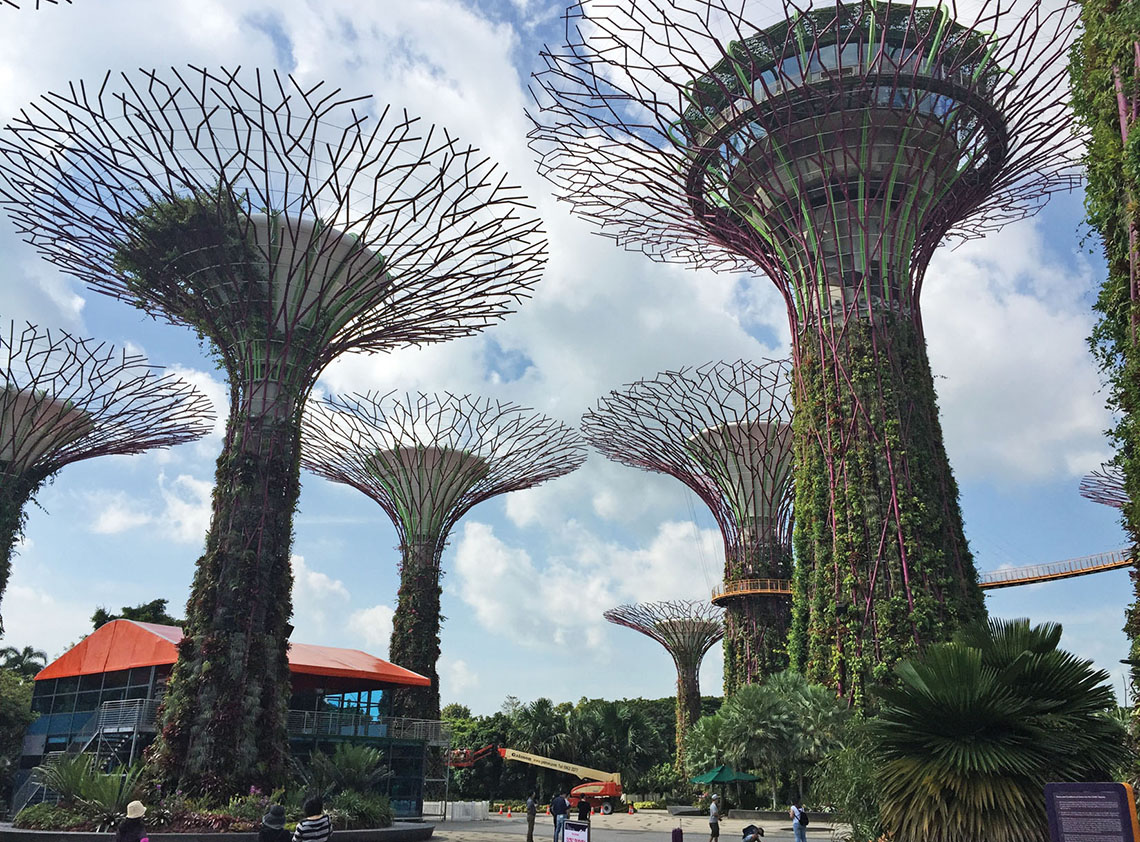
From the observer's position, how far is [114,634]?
28.3 metres

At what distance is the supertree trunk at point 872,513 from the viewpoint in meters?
24.4

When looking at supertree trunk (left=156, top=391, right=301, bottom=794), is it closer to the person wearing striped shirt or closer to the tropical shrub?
the tropical shrub

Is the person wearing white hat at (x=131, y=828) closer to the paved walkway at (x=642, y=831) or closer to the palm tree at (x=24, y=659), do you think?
the paved walkway at (x=642, y=831)

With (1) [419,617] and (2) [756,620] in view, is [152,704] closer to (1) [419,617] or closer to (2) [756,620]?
(1) [419,617]

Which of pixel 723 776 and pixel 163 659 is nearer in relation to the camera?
pixel 163 659

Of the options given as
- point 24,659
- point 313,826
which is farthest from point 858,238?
point 24,659

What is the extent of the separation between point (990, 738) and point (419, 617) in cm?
3218

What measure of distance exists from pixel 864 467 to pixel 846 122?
1008cm

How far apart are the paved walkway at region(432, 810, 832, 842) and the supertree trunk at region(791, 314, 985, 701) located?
13.8 feet

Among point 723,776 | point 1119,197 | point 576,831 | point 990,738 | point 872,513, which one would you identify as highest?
point 872,513

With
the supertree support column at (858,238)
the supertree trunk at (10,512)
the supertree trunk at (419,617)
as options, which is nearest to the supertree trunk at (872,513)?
the supertree support column at (858,238)

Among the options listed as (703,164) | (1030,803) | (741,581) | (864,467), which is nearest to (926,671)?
(1030,803)

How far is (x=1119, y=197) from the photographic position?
913cm

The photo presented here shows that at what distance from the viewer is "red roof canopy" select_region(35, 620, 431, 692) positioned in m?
26.4
